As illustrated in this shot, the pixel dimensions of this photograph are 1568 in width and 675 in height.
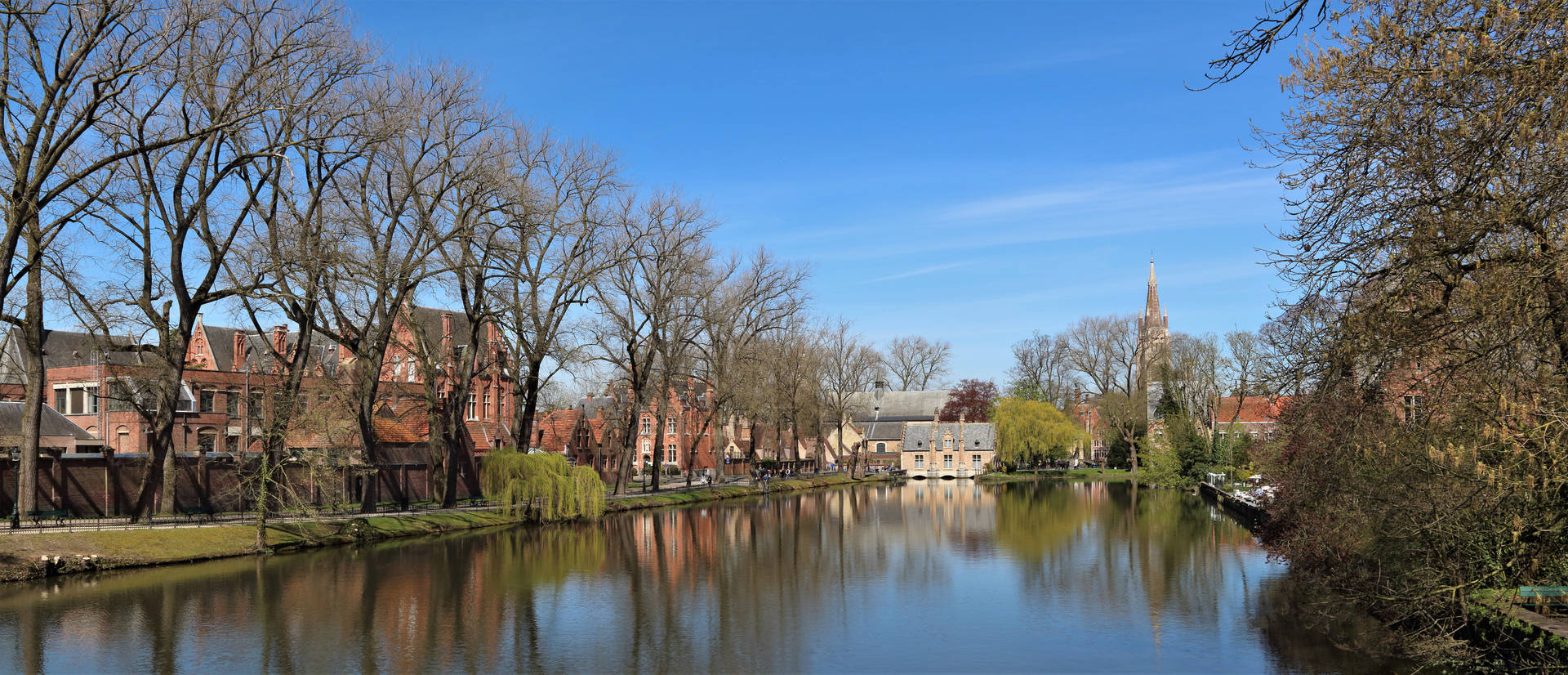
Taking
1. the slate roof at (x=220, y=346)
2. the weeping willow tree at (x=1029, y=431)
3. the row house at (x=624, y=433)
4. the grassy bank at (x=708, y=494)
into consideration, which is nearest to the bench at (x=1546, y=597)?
the grassy bank at (x=708, y=494)

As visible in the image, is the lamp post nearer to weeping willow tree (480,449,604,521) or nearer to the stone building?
weeping willow tree (480,449,604,521)

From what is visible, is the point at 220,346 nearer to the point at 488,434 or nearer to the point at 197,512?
the point at 488,434

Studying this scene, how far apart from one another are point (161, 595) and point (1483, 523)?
23.3 meters

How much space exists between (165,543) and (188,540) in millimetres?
653

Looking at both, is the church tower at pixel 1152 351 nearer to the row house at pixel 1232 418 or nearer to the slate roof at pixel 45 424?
the row house at pixel 1232 418

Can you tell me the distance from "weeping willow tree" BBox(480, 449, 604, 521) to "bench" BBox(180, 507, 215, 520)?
9.23 metres

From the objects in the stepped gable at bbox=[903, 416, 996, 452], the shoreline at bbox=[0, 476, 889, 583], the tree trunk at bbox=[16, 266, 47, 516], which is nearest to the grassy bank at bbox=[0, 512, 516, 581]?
the shoreline at bbox=[0, 476, 889, 583]

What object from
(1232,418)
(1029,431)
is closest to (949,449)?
(1029,431)

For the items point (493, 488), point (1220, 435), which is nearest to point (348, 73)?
point (493, 488)

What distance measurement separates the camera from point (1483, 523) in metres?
13.4

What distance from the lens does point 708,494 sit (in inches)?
2260

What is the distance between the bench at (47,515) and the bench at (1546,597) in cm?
3275

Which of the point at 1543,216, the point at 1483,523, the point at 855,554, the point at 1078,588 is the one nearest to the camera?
the point at 1543,216

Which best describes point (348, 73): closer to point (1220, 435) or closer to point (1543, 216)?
point (1543, 216)
